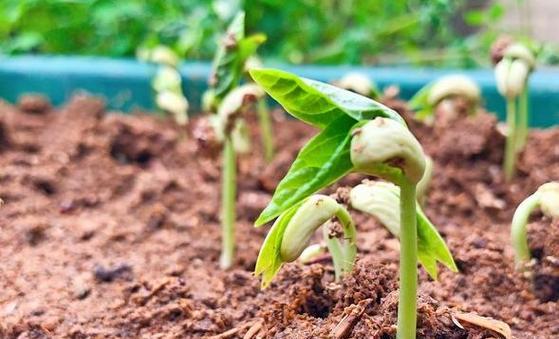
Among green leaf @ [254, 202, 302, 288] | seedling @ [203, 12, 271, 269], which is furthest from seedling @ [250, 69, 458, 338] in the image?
seedling @ [203, 12, 271, 269]

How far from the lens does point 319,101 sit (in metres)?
0.63

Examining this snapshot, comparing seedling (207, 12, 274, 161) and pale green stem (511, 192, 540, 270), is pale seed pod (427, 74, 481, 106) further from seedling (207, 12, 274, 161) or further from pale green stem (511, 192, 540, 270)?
pale green stem (511, 192, 540, 270)

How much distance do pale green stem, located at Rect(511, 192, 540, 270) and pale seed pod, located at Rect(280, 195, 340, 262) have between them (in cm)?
25

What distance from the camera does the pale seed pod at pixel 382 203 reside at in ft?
2.63

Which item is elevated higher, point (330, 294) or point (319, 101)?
point (319, 101)

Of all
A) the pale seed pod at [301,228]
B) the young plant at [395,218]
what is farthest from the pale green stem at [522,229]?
the pale seed pod at [301,228]

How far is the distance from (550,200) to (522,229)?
6cm

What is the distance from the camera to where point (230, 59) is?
1.14m

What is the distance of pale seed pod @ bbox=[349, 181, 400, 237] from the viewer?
0.80 m

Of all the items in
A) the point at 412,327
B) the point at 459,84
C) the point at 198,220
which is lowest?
the point at 198,220

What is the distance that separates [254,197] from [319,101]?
708 millimetres

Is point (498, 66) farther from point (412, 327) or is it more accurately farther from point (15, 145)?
point (15, 145)

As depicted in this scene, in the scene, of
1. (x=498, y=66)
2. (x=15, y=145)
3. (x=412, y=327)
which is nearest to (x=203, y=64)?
(x=15, y=145)

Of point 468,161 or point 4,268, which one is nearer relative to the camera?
point 4,268
